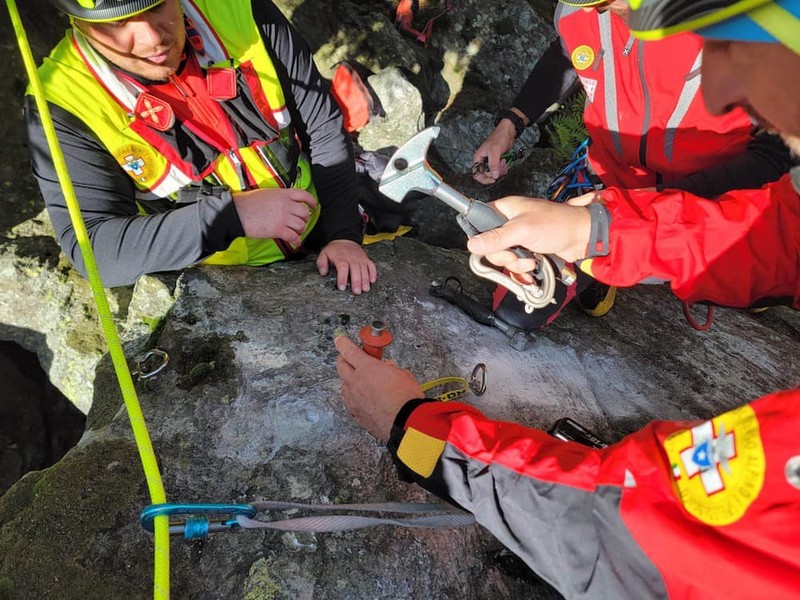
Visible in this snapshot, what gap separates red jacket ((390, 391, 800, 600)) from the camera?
128 cm

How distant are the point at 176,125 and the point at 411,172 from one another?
1.65 meters

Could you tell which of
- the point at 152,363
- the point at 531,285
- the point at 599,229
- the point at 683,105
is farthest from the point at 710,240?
the point at 152,363

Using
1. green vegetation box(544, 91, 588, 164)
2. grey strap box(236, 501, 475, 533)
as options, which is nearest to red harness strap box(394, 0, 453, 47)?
green vegetation box(544, 91, 588, 164)

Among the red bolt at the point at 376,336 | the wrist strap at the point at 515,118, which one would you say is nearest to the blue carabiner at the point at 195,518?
the red bolt at the point at 376,336

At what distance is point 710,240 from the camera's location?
2438mm

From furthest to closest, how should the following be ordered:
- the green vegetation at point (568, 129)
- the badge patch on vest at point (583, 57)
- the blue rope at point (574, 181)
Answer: the green vegetation at point (568, 129)
the blue rope at point (574, 181)
the badge patch on vest at point (583, 57)

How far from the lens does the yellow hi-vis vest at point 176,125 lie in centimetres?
265

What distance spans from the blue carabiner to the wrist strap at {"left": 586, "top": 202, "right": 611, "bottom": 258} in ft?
6.49

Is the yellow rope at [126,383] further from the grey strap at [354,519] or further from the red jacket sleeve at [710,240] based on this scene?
the red jacket sleeve at [710,240]

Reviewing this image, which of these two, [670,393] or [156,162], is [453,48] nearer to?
[156,162]

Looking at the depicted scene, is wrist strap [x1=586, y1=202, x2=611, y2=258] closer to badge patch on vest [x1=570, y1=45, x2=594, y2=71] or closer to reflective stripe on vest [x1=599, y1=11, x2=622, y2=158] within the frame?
reflective stripe on vest [x1=599, y1=11, x2=622, y2=158]

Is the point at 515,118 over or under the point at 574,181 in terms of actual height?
over

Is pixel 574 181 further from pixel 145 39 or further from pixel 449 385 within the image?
pixel 145 39

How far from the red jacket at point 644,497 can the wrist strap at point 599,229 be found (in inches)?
40.3
